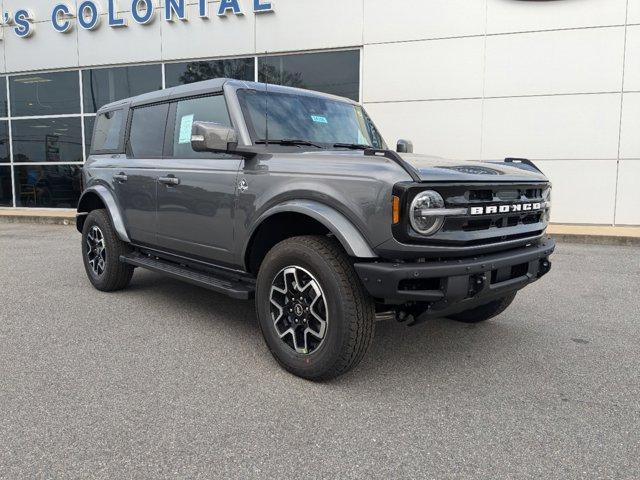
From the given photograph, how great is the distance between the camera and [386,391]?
10.4 feet

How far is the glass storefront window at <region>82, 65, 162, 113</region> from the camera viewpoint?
13344mm

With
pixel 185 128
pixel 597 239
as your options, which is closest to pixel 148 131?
pixel 185 128

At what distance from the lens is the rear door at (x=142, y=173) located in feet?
15.6

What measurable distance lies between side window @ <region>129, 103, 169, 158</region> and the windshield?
1184mm

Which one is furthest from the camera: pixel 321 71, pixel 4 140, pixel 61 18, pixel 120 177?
pixel 4 140

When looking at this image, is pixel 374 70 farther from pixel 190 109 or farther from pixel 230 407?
pixel 230 407

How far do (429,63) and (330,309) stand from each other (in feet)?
31.0

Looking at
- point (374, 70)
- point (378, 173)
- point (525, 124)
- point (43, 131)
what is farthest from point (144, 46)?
point (378, 173)

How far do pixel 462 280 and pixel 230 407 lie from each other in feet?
4.87

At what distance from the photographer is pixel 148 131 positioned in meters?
4.99

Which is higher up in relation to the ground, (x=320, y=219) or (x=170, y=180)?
(x=170, y=180)

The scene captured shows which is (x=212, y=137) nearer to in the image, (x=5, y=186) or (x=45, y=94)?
(x=45, y=94)

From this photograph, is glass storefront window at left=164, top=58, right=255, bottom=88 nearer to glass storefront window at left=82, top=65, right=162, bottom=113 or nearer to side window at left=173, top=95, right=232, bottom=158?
glass storefront window at left=82, top=65, right=162, bottom=113

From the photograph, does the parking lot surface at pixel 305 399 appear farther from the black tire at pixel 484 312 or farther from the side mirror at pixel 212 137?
the side mirror at pixel 212 137
